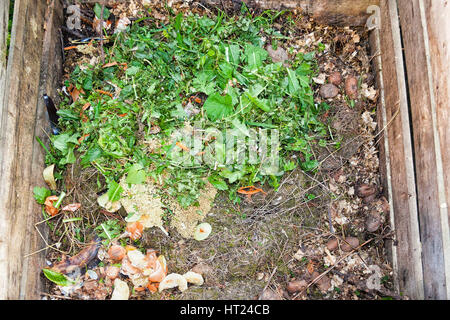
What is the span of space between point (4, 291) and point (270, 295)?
194cm

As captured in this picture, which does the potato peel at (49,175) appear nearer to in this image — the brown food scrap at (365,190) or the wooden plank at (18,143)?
the wooden plank at (18,143)

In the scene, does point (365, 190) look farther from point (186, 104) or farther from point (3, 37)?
point (3, 37)

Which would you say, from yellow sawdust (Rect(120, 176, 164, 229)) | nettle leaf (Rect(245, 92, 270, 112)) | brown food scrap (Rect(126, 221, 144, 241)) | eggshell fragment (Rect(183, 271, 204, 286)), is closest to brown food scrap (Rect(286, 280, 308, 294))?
eggshell fragment (Rect(183, 271, 204, 286))

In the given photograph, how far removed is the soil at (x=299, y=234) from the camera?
9.18 feet

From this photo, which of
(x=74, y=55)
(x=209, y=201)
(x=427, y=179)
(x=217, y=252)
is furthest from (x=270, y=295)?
(x=74, y=55)

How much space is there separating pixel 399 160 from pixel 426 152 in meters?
0.27

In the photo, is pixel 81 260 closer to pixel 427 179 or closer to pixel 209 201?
pixel 209 201

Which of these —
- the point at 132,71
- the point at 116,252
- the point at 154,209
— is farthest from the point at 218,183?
the point at 132,71

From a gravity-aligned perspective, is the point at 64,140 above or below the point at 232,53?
below

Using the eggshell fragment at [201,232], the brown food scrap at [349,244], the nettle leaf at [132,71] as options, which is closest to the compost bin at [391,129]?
the brown food scrap at [349,244]

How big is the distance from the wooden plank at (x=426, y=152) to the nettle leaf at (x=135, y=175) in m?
2.15

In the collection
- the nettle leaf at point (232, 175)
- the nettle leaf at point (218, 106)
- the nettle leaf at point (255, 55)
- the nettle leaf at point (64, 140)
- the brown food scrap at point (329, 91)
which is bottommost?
the nettle leaf at point (232, 175)

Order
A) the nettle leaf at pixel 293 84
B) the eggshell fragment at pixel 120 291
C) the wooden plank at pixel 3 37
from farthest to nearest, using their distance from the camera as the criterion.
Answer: the nettle leaf at pixel 293 84 < the eggshell fragment at pixel 120 291 < the wooden plank at pixel 3 37

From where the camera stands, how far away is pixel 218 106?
111 inches
